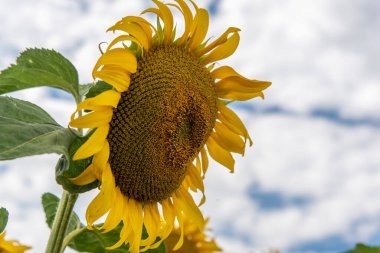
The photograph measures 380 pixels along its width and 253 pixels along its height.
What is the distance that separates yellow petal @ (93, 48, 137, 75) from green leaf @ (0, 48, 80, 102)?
20cm

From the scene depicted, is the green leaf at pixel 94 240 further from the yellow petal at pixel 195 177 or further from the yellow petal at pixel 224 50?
the yellow petal at pixel 224 50

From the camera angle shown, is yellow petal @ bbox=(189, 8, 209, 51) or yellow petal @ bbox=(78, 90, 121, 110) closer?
yellow petal @ bbox=(78, 90, 121, 110)

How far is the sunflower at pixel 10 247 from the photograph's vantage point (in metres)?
2.58

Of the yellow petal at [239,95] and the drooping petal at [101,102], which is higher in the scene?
the yellow petal at [239,95]

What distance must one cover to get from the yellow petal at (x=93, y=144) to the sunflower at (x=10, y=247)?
0.97 metres

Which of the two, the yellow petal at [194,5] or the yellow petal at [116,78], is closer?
the yellow petal at [116,78]

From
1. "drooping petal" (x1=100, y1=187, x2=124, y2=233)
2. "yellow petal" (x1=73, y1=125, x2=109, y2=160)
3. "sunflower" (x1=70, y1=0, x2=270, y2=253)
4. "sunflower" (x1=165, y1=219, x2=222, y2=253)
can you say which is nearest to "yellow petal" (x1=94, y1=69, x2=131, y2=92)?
"sunflower" (x1=70, y1=0, x2=270, y2=253)

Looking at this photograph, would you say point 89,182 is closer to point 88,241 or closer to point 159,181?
point 159,181

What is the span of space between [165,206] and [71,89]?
0.56m

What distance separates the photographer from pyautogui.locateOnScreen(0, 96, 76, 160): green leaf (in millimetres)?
1649

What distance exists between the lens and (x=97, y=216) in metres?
1.93

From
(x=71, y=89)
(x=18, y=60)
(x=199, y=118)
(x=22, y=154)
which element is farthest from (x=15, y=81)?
(x=199, y=118)

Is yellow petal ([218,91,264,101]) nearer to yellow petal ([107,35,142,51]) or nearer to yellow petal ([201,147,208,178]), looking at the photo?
yellow petal ([201,147,208,178])

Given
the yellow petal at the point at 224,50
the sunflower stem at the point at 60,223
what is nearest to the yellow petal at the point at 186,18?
the yellow petal at the point at 224,50
